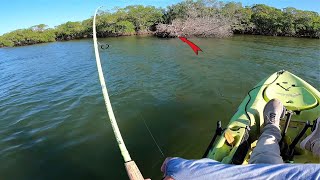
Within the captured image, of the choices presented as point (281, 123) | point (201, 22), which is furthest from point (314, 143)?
point (201, 22)

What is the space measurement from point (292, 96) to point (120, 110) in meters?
4.75

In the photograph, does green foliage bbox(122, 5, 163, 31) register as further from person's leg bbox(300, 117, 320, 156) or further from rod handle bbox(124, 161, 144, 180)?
rod handle bbox(124, 161, 144, 180)

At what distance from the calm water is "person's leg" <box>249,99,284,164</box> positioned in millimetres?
1798

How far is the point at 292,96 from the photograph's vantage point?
634cm

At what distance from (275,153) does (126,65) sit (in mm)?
12430

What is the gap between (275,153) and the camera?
3.34m

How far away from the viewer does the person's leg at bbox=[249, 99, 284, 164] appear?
10.3ft

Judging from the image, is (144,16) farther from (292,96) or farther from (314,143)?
(314,143)

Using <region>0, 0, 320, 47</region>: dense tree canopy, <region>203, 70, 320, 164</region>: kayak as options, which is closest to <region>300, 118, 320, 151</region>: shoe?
<region>203, 70, 320, 164</region>: kayak

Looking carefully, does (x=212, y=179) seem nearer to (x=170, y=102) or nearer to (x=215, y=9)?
(x=170, y=102)

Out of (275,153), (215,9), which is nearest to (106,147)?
(275,153)

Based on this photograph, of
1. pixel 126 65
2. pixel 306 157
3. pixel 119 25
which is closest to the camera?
pixel 306 157

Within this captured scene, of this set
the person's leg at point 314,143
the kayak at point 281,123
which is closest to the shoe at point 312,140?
the person's leg at point 314,143

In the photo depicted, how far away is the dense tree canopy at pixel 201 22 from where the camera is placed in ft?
93.7
